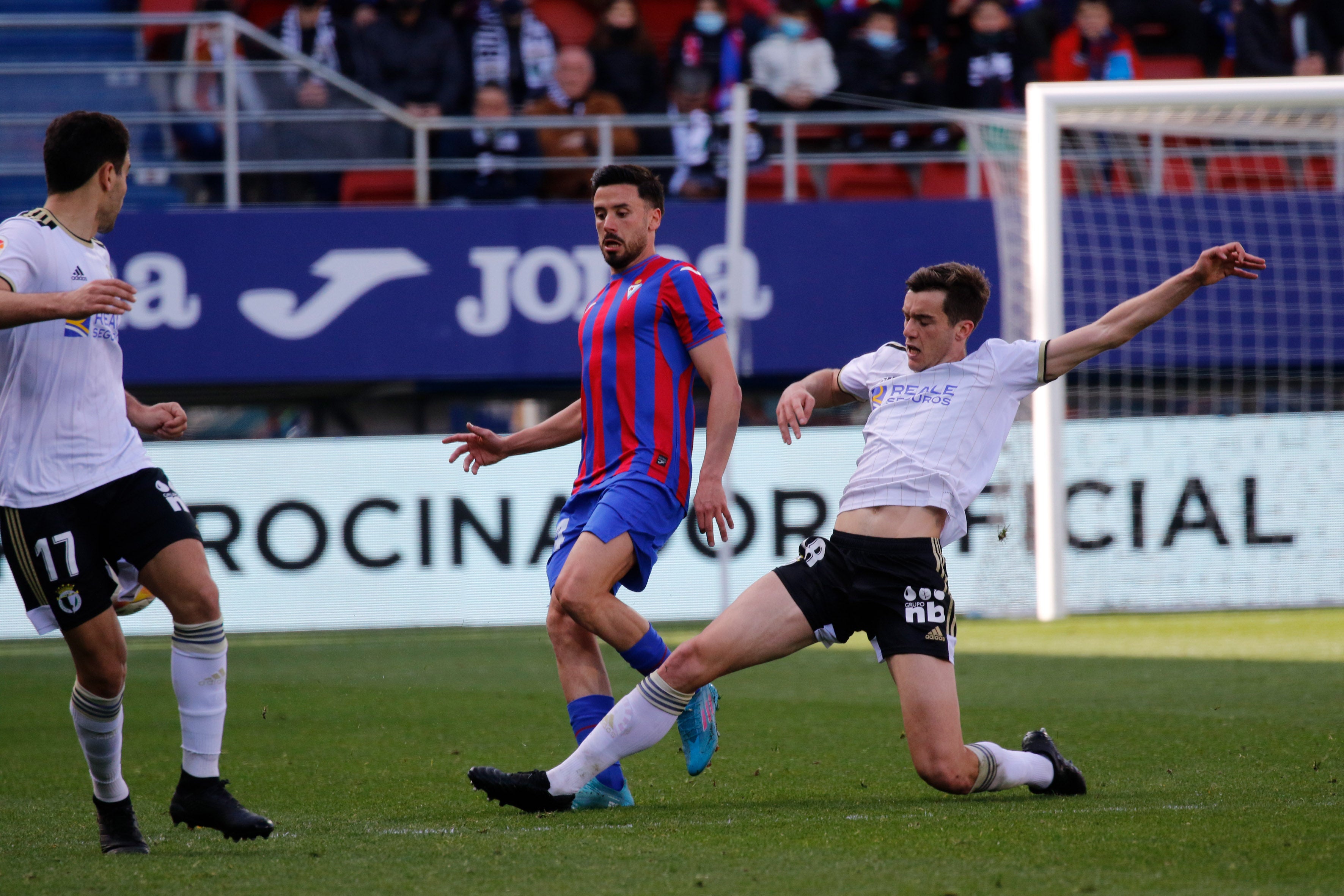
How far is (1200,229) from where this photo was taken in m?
13.1

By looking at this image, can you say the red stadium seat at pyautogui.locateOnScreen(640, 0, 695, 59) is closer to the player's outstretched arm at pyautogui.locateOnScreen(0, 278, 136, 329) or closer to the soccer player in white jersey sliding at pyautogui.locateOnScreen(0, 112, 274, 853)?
the soccer player in white jersey sliding at pyautogui.locateOnScreen(0, 112, 274, 853)

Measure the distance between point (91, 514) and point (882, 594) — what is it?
2209 mm

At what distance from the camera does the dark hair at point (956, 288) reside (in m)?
4.83

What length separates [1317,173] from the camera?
45.4 feet

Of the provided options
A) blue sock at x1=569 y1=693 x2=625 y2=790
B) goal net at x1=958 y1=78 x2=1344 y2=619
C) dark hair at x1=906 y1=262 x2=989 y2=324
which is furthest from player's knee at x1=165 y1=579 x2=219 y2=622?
goal net at x1=958 y1=78 x2=1344 y2=619

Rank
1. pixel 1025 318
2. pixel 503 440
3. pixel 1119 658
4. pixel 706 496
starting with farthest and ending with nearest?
pixel 1025 318 < pixel 1119 658 < pixel 503 440 < pixel 706 496

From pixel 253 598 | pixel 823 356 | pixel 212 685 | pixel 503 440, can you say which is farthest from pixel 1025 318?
pixel 212 685

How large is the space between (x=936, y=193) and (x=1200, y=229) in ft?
7.17

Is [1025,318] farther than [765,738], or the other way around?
[1025,318]

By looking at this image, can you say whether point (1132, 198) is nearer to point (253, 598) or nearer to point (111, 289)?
point (253, 598)

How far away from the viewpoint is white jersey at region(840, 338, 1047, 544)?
484 cm

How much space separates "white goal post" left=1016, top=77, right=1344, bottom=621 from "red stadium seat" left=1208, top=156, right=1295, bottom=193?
42.9 inches

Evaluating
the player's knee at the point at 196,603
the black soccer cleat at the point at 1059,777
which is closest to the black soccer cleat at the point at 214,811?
the player's knee at the point at 196,603

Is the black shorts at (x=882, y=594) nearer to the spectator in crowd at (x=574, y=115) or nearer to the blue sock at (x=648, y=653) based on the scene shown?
the blue sock at (x=648, y=653)
